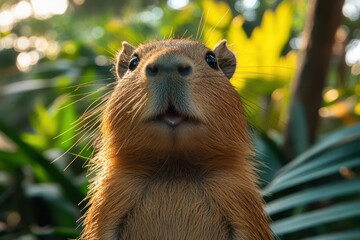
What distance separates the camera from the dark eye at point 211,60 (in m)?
1.73

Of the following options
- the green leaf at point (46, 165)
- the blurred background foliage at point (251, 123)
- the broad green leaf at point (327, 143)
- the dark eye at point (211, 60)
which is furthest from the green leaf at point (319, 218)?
the green leaf at point (46, 165)

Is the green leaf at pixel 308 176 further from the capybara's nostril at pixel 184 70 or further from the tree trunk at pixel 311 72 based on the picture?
the capybara's nostril at pixel 184 70

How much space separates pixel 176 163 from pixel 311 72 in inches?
73.1

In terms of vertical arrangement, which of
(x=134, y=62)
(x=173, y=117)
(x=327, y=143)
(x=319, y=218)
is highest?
(x=134, y=62)

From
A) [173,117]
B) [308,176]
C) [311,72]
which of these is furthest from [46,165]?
[173,117]

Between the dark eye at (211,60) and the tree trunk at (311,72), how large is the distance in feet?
4.96

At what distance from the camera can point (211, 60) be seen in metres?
1.74

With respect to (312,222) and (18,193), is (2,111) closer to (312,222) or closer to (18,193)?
(18,193)

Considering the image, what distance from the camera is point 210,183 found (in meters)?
1.57

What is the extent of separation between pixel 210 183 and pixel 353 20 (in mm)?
6670

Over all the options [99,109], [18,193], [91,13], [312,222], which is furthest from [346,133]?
[91,13]

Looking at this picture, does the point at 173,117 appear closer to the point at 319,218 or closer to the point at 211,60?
the point at 211,60

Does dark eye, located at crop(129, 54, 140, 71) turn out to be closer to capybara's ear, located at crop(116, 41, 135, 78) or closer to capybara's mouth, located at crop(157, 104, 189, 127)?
capybara's ear, located at crop(116, 41, 135, 78)

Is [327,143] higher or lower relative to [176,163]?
lower
